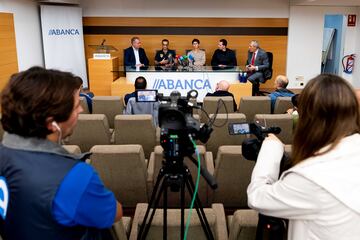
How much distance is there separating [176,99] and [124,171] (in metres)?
1.11

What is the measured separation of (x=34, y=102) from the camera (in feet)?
3.78

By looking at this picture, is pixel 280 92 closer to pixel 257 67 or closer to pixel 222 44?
pixel 257 67

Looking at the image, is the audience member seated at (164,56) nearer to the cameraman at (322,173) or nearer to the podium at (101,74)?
the podium at (101,74)

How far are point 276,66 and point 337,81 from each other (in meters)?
8.53

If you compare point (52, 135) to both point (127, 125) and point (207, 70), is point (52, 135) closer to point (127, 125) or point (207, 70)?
point (127, 125)

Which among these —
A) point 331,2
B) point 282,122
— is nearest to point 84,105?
point 282,122

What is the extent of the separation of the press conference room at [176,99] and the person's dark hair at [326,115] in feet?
0.13

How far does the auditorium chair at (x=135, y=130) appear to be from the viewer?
140 inches

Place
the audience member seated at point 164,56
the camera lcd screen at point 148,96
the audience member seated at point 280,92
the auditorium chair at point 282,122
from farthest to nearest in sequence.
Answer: the audience member seated at point 164,56 → the audience member seated at point 280,92 → the auditorium chair at point 282,122 → the camera lcd screen at point 148,96

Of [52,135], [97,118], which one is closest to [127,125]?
[97,118]

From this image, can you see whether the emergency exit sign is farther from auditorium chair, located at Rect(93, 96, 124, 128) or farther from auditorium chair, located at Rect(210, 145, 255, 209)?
auditorium chair, located at Rect(210, 145, 255, 209)

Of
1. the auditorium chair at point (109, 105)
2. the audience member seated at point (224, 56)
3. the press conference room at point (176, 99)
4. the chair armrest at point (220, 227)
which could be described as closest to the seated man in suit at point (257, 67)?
the press conference room at point (176, 99)

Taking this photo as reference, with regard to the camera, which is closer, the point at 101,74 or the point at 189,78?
the point at 189,78

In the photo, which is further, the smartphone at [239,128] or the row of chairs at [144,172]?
the row of chairs at [144,172]
